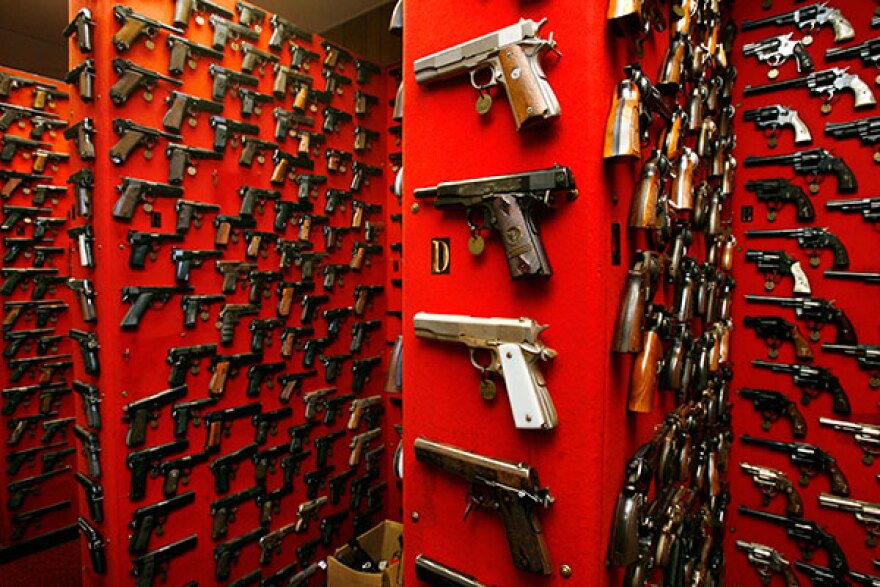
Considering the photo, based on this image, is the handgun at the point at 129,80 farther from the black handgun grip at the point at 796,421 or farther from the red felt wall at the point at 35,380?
the black handgun grip at the point at 796,421

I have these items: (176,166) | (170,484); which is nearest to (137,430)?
(170,484)

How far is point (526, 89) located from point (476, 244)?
501mm

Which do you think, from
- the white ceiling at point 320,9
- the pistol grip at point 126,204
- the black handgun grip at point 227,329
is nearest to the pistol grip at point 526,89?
the pistol grip at point 126,204

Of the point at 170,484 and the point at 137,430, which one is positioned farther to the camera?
the point at 170,484

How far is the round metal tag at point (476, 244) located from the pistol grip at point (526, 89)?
1.23ft

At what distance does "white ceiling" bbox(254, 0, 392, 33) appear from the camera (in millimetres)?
4914

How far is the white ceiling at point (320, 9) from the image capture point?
4914 millimetres

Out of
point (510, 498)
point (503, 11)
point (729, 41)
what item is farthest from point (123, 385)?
point (729, 41)

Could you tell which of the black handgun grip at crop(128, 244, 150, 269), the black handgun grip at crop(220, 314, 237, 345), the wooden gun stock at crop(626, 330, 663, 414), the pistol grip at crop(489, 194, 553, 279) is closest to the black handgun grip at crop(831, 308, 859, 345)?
the wooden gun stock at crop(626, 330, 663, 414)

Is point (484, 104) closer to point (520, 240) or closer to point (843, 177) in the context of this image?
point (520, 240)

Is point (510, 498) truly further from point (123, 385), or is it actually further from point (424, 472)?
point (123, 385)

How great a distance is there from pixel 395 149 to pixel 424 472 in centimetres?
325

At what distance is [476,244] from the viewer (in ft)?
5.24

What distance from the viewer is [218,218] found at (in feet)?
10.1
